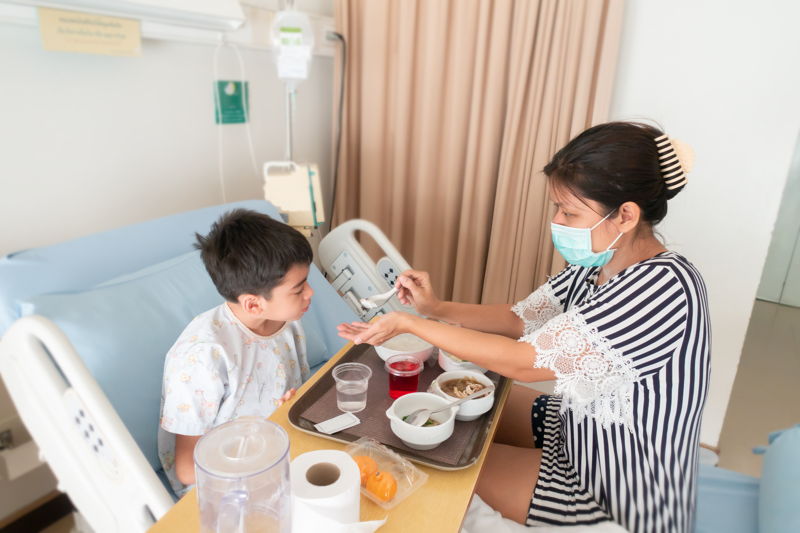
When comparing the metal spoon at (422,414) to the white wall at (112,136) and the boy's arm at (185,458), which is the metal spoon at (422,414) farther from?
the white wall at (112,136)

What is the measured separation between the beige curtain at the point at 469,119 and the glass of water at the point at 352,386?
124cm

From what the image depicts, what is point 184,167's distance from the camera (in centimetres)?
209

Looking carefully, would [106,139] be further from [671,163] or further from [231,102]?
[671,163]

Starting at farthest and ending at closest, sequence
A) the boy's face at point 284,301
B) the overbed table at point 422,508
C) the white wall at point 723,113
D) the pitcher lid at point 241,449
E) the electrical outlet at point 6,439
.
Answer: the white wall at point 723,113, the electrical outlet at point 6,439, the boy's face at point 284,301, the overbed table at point 422,508, the pitcher lid at point 241,449

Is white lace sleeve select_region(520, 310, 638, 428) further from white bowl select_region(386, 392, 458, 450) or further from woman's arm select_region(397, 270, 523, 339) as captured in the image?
woman's arm select_region(397, 270, 523, 339)

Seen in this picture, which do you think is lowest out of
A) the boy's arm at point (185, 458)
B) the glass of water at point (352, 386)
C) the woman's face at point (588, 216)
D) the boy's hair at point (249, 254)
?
the boy's arm at point (185, 458)

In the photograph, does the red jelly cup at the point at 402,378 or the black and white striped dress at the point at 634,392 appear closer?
the black and white striped dress at the point at 634,392

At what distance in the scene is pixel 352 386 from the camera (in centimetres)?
126

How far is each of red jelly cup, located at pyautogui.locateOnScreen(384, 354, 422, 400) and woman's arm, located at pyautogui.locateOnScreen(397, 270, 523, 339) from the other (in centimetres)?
31

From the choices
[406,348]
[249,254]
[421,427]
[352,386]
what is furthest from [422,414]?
[249,254]

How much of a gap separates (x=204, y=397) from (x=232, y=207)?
0.80 m

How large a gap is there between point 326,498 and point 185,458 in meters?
0.58

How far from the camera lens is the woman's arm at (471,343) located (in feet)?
3.98

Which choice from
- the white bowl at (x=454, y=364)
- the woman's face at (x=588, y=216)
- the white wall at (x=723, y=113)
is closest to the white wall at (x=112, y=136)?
the white bowl at (x=454, y=364)
